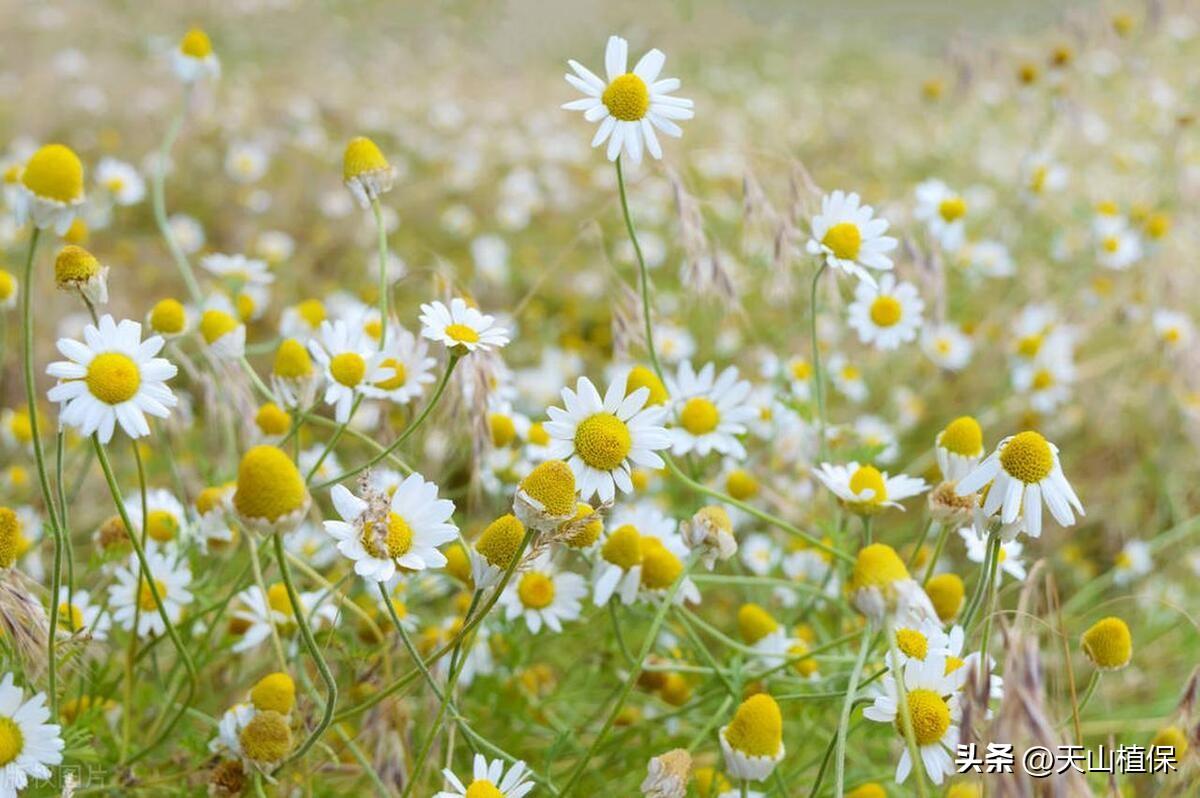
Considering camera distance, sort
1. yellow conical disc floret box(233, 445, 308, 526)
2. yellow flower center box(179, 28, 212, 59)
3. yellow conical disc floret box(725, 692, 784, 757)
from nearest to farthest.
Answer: yellow conical disc floret box(233, 445, 308, 526)
yellow conical disc floret box(725, 692, 784, 757)
yellow flower center box(179, 28, 212, 59)

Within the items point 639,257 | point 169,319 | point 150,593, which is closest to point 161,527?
point 150,593

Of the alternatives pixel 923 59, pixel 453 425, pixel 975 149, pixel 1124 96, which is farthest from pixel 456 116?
pixel 923 59

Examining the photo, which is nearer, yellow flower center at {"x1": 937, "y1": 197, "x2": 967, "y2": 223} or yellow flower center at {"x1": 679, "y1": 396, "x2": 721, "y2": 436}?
yellow flower center at {"x1": 679, "y1": 396, "x2": 721, "y2": 436}

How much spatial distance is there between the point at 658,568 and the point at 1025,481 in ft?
1.49

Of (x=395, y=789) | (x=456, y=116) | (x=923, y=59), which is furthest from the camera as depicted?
(x=923, y=59)

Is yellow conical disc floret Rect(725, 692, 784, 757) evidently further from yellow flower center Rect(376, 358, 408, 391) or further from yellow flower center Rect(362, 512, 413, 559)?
yellow flower center Rect(376, 358, 408, 391)

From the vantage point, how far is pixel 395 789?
1.25 m

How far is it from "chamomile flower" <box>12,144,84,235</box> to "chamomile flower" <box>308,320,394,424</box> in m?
0.32

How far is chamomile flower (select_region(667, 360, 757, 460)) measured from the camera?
159 centimetres

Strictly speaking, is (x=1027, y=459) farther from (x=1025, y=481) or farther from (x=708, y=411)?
(x=708, y=411)

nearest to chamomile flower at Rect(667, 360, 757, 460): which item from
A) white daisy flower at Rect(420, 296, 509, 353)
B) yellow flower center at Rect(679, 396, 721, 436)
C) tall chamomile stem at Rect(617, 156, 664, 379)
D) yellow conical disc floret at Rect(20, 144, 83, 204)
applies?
yellow flower center at Rect(679, 396, 721, 436)

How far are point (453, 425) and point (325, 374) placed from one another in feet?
0.65

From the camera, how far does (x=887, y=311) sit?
197cm

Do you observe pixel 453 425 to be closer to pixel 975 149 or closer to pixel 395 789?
pixel 395 789
